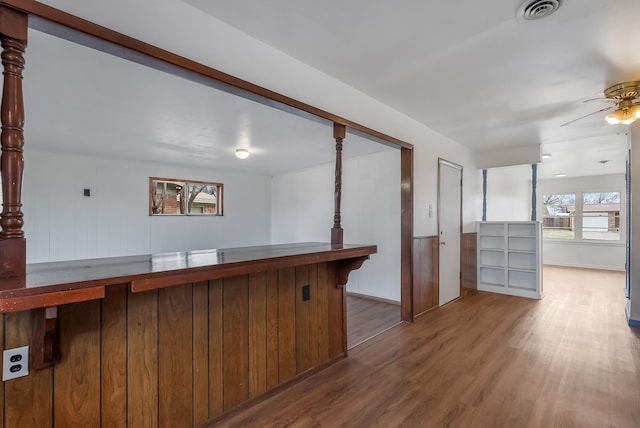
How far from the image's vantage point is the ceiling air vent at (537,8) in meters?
1.71

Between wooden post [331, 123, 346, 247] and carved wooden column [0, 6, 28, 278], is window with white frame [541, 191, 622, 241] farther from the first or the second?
carved wooden column [0, 6, 28, 278]

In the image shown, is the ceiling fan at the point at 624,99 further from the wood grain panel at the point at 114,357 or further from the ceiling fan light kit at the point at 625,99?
the wood grain panel at the point at 114,357

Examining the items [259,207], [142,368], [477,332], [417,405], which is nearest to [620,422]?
[417,405]

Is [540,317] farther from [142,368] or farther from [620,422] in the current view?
[142,368]

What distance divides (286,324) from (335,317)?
0.57 metres

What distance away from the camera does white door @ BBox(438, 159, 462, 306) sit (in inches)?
173

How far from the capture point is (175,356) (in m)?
1.76

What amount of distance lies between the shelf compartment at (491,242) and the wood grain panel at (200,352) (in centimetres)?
509

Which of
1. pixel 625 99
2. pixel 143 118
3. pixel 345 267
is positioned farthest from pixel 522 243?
pixel 143 118

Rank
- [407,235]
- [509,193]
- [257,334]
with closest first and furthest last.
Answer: [257,334] < [407,235] < [509,193]

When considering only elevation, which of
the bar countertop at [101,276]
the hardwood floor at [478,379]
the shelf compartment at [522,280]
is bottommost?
the hardwood floor at [478,379]

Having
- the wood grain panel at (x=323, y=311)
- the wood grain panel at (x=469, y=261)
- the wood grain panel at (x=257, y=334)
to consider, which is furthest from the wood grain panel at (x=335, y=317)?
the wood grain panel at (x=469, y=261)

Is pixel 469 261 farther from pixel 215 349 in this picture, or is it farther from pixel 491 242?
pixel 215 349

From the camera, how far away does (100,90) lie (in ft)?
8.52
